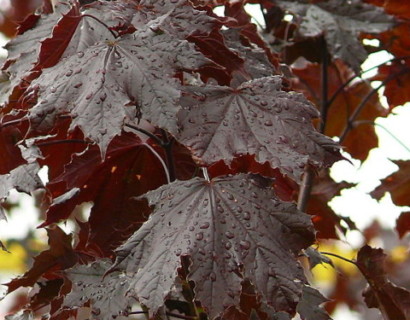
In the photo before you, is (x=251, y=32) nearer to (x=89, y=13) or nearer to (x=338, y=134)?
(x=89, y=13)

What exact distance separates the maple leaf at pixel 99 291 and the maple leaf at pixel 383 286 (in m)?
0.54

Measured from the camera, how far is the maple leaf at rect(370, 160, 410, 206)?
189cm

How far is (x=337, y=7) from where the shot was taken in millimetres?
1887

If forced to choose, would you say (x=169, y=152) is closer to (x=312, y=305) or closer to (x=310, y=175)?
(x=312, y=305)

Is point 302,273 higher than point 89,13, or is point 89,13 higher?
point 89,13

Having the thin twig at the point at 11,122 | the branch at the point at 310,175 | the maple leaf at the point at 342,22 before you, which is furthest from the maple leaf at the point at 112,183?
the maple leaf at the point at 342,22

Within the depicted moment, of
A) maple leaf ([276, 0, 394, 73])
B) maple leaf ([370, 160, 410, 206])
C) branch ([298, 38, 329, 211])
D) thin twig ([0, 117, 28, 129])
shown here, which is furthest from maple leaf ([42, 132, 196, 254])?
maple leaf ([370, 160, 410, 206])

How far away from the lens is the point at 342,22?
1.83m

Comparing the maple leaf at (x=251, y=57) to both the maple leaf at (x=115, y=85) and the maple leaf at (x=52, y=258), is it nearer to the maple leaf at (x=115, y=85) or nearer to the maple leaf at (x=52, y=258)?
the maple leaf at (x=115, y=85)

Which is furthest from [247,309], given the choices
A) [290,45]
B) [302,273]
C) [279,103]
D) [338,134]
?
[338,134]

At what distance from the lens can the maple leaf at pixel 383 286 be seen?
5.16 ft

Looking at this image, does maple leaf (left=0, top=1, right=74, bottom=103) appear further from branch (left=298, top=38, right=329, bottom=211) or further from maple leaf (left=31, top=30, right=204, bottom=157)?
branch (left=298, top=38, right=329, bottom=211)

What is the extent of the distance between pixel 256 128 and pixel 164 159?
34 cm

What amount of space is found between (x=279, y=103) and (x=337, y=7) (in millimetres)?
794
